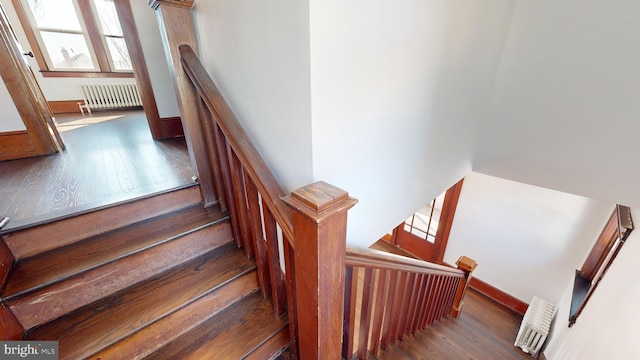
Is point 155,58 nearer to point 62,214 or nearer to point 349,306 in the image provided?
point 62,214

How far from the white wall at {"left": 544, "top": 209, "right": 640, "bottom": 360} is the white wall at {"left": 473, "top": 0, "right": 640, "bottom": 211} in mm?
570

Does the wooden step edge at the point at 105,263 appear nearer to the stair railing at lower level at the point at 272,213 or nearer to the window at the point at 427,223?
the stair railing at lower level at the point at 272,213

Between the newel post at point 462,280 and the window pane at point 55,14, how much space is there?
21.1 feet

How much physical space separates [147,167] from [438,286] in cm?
239

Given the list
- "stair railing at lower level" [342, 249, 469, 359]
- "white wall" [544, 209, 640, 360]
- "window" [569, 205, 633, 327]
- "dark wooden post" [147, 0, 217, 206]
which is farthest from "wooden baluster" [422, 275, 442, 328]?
"dark wooden post" [147, 0, 217, 206]

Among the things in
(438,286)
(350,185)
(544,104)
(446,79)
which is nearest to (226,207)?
(350,185)

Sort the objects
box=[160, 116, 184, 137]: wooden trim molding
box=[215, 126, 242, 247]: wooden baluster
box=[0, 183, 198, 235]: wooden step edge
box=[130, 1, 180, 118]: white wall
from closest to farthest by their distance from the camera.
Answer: box=[0, 183, 198, 235]: wooden step edge < box=[215, 126, 242, 247]: wooden baluster < box=[130, 1, 180, 118]: white wall < box=[160, 116, 184, 137]: wooden trim molding

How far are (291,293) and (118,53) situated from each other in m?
5.52

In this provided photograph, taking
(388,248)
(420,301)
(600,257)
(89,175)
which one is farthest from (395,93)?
(388,248)

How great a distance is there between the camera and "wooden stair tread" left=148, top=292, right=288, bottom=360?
0.98 meters

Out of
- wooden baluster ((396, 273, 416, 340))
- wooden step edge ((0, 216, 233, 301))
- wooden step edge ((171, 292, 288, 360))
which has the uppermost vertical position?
wooden step edge ((0, 216, 233, 301))

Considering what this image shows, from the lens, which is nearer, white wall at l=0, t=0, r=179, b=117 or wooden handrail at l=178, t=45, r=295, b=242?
→ wooden handrail at l=178, t=45, r=295, b=242

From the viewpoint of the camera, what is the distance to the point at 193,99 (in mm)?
1204

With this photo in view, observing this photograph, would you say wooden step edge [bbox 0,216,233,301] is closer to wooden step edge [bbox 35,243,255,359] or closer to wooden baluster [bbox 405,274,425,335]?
wooden step edge [bbox 35,243,255,359]
